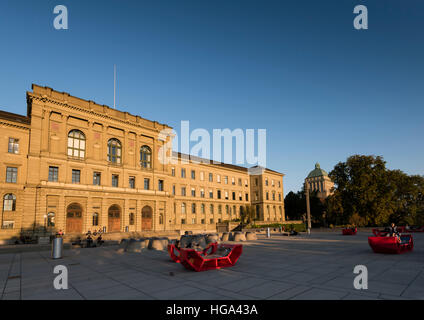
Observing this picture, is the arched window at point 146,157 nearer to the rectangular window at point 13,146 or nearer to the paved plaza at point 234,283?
the rectangular window at point 13,146

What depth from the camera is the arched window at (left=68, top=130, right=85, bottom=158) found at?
39688 millimetres

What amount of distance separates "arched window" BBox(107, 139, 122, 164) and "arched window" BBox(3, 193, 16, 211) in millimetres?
13571

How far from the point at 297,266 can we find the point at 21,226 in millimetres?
34885

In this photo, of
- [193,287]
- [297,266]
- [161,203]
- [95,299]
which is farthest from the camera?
[161,203]

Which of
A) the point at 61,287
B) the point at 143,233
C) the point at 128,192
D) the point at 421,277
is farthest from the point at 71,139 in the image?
the point at 421,277

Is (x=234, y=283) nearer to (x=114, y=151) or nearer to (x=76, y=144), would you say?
(x=76, y=144)

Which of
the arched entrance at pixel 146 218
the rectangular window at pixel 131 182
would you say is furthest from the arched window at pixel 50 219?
the arched entrance at pixel 146 218

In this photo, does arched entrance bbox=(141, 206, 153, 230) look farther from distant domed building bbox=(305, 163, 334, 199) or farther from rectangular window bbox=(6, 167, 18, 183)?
distant domed building bbox=(305, 163, 334, 199)

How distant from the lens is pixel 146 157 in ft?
161

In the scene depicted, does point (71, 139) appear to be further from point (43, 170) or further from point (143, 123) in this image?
point (143, 123)

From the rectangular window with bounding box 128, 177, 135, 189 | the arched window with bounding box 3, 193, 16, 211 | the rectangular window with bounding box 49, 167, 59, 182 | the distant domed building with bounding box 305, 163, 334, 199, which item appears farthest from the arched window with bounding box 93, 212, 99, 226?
the distant domed building with bounding box 305, 163, 334, 199

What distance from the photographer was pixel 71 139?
3991 centimetres

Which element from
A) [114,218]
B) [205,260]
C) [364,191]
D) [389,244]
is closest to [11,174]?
[114,218]

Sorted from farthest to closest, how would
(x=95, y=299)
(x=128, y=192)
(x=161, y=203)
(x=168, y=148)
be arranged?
1. (x=168, y=148)
2. (x=161, y=203)
3. (x=128, y=192)
4. (x=95, y=299)
